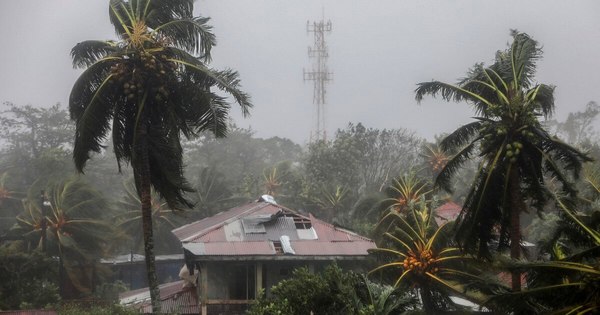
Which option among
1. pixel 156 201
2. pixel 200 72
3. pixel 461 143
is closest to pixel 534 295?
pixel 461 143

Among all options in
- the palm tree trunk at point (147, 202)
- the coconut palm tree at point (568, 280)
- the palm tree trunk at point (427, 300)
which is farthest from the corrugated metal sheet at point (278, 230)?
the coconut palm tree at point (568, 280)

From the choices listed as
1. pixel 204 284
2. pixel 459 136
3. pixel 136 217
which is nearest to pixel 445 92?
pixel 459 136

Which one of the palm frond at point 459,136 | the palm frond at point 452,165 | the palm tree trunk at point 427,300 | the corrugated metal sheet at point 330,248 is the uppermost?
the palm frond at point 459,136

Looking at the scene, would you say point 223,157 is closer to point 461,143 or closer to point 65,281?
point 65,281

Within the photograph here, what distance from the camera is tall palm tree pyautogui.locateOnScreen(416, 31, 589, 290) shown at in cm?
1420

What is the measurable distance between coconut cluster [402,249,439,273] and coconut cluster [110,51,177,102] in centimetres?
1043

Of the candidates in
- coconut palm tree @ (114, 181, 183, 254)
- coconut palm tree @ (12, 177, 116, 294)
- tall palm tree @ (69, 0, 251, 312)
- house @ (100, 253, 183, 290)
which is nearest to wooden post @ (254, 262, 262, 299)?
tall palm tree @ (69, 0, 251, 312)

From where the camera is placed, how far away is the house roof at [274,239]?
79.3 ft

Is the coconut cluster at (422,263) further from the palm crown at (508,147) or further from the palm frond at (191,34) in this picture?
the palm frond at (191,34)

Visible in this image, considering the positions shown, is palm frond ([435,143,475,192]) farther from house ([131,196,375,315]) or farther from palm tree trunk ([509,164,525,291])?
house ([131,196,375,315])

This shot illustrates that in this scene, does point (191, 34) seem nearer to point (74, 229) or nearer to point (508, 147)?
point (508, 147)

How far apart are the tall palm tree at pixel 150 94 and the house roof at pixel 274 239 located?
847 centimetres

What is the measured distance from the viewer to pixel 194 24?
15750 millimetres

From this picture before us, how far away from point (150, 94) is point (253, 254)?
417 inches
